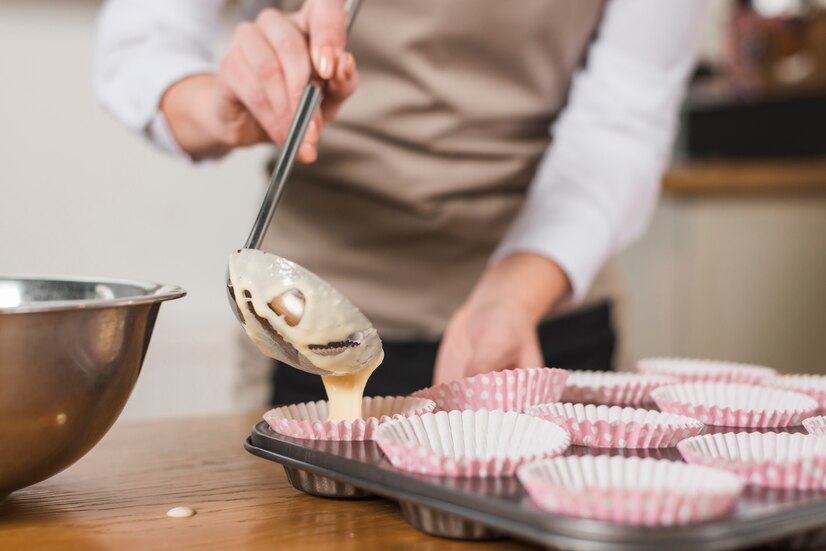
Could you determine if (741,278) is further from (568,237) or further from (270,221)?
(270,221)

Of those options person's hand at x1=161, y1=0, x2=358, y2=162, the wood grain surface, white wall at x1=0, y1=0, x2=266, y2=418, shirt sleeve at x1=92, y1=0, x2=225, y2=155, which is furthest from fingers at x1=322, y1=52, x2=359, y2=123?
the wood grain surface

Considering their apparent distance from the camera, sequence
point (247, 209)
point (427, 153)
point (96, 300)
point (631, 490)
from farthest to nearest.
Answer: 1. point (247, 209)
2. point (427, 153)
3. point (96, 300)
4. point (631, 490)

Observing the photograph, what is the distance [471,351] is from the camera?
717mm

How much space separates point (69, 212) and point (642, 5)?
3.45ft

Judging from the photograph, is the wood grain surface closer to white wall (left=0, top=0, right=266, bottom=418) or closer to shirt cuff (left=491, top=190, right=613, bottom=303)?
white wall (left=0, top=0, right=266, bottom=418)

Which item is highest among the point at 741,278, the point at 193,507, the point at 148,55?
the point at 148,55

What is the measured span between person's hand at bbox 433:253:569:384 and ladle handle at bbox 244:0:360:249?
0.21 metres

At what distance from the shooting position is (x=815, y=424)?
0.49m

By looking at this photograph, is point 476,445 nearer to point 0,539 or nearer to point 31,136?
point 0,539

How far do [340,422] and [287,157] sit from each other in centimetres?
18

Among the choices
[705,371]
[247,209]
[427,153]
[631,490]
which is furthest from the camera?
[247,209]

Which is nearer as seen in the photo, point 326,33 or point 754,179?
point 326,33

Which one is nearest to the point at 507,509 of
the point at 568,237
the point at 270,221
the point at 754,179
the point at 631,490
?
the point at 631,490

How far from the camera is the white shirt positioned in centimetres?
82
